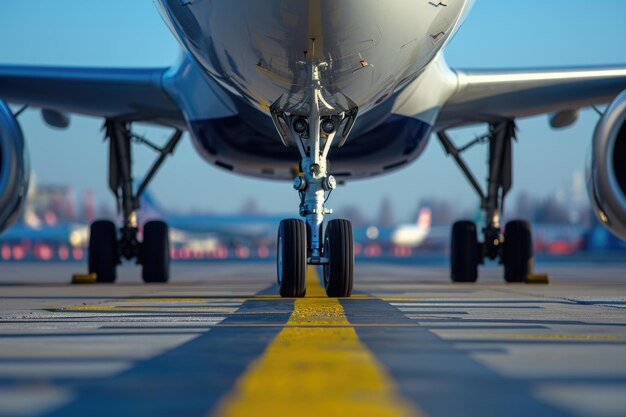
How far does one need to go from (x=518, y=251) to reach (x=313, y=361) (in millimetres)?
10352

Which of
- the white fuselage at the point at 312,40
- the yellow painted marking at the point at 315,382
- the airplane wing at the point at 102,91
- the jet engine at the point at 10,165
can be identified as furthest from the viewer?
the airplane wing at the point at 102,91

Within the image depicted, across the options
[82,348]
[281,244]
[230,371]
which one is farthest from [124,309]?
[230,371]

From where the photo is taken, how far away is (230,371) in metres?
4.15

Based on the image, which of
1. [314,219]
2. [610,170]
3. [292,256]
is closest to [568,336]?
[292,256]

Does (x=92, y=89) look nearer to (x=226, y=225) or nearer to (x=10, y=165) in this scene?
(x=10, y=165)

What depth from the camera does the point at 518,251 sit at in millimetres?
14469

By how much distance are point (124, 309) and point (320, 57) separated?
235 centimetres

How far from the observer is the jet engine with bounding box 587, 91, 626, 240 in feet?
34.7

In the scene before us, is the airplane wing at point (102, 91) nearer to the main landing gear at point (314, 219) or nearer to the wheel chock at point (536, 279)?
the main landing gear at point (314, 219)

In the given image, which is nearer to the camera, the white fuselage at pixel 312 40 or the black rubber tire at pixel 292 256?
the white fuselage at pixel 312 40

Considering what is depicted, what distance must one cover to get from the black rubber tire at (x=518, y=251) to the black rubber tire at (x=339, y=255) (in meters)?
5.76

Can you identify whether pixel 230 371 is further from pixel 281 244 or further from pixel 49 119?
pixel 49 119

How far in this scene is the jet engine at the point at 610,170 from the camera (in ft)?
34.7

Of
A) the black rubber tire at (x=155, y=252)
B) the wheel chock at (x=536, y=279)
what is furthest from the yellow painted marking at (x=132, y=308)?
the wheel chock at (x=536, y=279)
